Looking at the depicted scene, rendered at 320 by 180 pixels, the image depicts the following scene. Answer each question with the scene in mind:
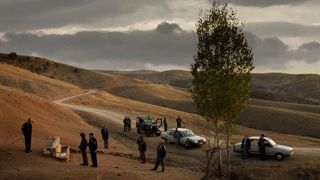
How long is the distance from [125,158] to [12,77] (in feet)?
163

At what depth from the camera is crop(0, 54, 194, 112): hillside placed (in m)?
112

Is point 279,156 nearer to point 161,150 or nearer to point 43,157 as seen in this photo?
point 161,150

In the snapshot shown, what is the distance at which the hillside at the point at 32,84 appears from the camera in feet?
264

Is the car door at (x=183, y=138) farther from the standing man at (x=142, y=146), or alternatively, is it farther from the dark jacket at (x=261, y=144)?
the standing man at (x=142, y=146)

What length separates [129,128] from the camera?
186 feet

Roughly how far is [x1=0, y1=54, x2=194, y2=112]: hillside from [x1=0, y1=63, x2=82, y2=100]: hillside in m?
19.0

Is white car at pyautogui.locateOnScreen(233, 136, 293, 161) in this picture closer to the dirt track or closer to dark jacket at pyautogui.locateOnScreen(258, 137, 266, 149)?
dark jacket at pyautogui.locateOnScreen(258, 137, 266, 149)

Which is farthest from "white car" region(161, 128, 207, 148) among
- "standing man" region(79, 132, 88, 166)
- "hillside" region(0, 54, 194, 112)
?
"hillside" region(0, 54, 194, 112)

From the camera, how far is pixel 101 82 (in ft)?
440

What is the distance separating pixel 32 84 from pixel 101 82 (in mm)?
51225

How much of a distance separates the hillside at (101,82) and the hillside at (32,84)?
749 inches

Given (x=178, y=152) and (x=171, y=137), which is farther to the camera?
(x=171, y=137)

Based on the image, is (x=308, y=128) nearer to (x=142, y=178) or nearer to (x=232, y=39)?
(x=232, y=39)

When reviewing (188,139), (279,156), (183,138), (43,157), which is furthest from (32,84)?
(43,157)
